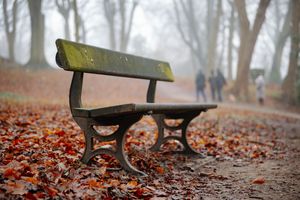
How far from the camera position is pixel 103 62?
3.64 meters

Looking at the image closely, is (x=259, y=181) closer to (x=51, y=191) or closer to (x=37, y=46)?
(x=51, y=191)

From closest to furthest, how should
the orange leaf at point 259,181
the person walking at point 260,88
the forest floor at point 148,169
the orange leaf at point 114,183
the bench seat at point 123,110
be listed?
1. the forest floor at point 148,169
2. the bench seat at point 123,110
3. the orange leaf at point 114,183
4. the orange leaf at point 259,181
5. the person walking at point 260,88

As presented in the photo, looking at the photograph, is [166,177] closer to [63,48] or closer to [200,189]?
[200,189]

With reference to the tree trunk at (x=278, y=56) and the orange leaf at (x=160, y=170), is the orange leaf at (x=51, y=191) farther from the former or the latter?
the tree trunk at (x=278, y=56)

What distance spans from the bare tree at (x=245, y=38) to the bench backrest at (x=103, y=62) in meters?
11.6

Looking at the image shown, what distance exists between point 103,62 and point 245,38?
14554 mm

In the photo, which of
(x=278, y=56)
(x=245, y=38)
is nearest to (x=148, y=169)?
(x=245, y=38)

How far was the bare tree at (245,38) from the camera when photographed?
49.4ft

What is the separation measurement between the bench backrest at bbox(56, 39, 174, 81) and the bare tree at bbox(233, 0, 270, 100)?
37.9 ft

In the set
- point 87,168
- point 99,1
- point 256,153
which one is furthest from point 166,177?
point 99,1

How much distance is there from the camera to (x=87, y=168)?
10.4ft

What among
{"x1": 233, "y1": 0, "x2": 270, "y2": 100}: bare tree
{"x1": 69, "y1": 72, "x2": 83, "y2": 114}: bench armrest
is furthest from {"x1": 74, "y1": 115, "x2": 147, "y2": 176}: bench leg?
{"x1": 233, "y1": 0, "x2": 270, "y2": 100}: bare tree

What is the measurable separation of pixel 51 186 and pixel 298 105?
1674 cm

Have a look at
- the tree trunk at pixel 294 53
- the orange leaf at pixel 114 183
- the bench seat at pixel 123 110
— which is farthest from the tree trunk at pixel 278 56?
the orange leaf at pixel 114 183
